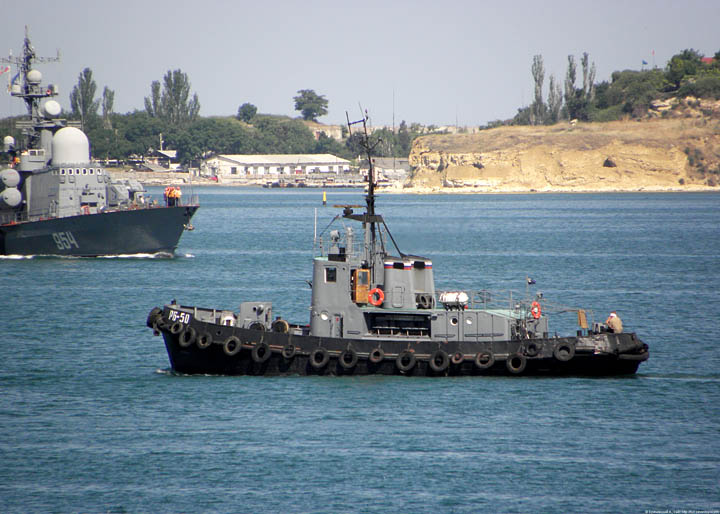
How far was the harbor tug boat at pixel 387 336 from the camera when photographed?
27.6 m

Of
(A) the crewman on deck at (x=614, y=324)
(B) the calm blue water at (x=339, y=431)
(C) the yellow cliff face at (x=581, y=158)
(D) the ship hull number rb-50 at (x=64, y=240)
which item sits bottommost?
(B) the calm blue water at (x=339, y=431)

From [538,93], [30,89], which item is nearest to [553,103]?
[538,93]

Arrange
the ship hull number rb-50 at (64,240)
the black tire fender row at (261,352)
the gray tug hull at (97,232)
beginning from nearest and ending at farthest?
the black tire fender row at (261,352) < the gray tug hull at (97,232) < the ship hull number rb-50 at (64,240)

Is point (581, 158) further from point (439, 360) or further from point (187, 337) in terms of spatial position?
point (187, 337)

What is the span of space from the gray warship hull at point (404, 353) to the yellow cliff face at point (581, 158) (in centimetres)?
13605

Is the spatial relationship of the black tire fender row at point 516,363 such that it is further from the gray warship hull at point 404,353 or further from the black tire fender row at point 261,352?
the black tire fender row at point 261,352

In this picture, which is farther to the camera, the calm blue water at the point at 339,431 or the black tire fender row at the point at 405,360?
the black tire fender row at the point at 405,360

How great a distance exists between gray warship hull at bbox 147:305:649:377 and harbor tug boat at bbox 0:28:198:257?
1363 inches

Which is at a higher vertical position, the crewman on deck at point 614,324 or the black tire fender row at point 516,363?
the crewman on deck at point 614,324

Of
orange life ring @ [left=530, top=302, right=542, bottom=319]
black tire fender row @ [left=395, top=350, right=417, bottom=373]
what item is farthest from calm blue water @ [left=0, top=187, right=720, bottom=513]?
orange life ring @ [left=530, top=302, right=542, bottom=319]

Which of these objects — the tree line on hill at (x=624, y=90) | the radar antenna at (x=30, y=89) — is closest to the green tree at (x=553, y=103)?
the tree line on hill at (x=624, y=90)

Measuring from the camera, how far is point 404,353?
27531mm

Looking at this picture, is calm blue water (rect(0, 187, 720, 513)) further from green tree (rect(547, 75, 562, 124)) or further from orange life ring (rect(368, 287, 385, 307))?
green tree (rect(547, 75, 562, 124))

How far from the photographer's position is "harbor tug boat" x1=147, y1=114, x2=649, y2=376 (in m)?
27.6
